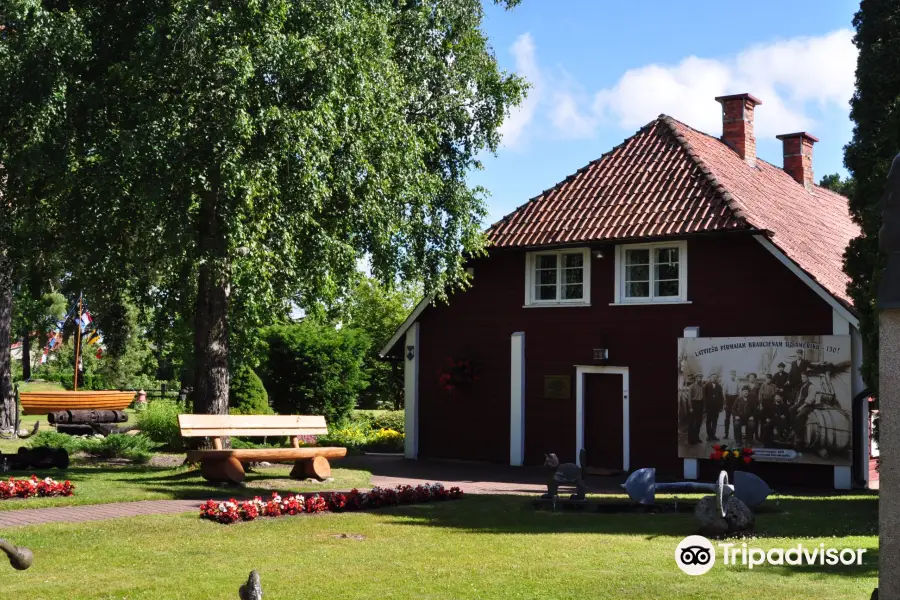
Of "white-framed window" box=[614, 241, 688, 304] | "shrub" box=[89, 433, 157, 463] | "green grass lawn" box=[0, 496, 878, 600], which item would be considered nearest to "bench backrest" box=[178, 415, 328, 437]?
"green grass lawn" box=[0, 496, 878, 600]

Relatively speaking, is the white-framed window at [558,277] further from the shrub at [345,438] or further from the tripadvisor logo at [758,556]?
the tripadvisor logo at [758,556]

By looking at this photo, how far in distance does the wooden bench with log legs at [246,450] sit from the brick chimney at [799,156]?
57.0 feet

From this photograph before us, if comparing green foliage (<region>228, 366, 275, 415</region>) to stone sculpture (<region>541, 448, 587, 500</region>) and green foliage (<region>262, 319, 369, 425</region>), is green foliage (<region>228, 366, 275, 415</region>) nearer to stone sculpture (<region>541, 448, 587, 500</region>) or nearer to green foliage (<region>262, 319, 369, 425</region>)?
green foliage (<region>262, 319, 369, 425</region>)

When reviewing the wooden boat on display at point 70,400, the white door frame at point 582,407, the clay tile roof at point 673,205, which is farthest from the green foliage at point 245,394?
the white door frame at point 582,407

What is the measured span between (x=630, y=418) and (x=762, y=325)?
345 cm

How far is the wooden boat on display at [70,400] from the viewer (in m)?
30.2

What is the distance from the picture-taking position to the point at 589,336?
22375 mm

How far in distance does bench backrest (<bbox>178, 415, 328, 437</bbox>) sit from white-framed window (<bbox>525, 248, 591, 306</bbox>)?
673 centimetres

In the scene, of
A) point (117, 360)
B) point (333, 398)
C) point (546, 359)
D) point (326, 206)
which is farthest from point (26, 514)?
point (117, 360)

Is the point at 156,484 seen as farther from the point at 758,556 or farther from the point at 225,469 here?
the point at 758,556

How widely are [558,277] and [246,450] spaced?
29.8ft

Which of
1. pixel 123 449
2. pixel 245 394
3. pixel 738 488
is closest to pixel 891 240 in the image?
pixel 738 488

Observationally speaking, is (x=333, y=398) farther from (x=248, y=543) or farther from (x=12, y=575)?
(x=12, y=575)

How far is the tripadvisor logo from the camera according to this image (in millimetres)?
9656
